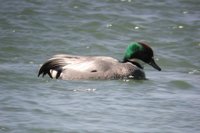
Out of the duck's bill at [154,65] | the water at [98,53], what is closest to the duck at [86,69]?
the water at [98,53]

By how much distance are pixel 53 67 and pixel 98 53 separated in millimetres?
2759

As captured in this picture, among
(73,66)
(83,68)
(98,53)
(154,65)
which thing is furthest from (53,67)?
A: (98,53)

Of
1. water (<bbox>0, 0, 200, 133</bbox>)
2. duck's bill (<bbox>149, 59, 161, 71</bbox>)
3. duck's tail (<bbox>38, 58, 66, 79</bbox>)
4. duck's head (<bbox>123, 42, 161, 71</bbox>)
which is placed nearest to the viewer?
water (<bbox>0, 0, 200, 133</bbox>)

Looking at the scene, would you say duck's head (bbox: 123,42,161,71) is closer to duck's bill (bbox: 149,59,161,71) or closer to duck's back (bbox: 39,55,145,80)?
duck's bill (bbox: 149,59,161,71)

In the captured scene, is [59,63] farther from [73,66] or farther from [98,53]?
[98,53]

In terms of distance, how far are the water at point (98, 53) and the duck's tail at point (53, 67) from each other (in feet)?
0.78

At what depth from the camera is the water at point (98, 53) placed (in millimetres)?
9898

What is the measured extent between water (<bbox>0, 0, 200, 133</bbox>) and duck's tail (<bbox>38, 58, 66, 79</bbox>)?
0.24 m

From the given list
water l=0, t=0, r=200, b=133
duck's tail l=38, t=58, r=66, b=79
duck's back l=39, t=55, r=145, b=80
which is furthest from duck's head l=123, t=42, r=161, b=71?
duck's tail l=38, t=58, r=66, b=79

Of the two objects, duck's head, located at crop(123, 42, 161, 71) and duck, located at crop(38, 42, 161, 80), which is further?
duck's head, located at crop(123, 42, 161, 71)

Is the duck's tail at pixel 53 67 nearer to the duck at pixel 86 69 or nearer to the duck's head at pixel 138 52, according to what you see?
the duck at pixel 86 69

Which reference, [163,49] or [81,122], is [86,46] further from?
[81,122]

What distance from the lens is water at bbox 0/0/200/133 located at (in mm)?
9898

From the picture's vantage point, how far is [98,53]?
52.5 feet
